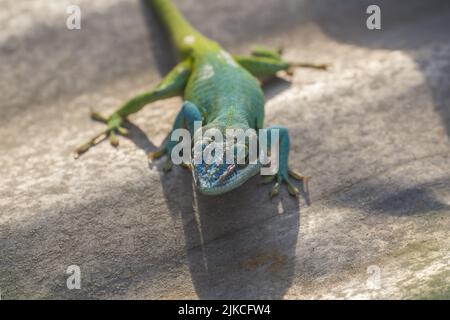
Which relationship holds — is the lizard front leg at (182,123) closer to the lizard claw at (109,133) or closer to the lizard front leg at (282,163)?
the lizard claw at (109,133)

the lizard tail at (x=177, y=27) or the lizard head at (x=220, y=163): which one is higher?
the lizard tail at (x=177, y=27)

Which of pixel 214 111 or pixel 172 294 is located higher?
pixel 214 111

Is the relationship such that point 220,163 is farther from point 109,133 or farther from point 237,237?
point 109,133

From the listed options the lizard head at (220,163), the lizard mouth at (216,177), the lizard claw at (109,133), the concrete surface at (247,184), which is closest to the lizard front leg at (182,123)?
the concrete surface at (247,184)

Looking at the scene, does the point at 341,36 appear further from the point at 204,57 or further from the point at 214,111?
the point at 214,111

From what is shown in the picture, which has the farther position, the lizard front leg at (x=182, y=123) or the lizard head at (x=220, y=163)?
the lizard front leg at (x=182, y=123)

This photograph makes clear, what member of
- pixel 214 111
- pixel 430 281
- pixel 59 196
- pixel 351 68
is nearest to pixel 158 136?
pixel 214 111

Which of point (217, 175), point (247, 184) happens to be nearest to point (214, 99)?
point (247, 184)
